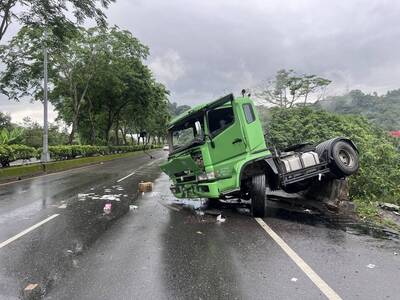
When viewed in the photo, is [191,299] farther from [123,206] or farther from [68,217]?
[123,206]

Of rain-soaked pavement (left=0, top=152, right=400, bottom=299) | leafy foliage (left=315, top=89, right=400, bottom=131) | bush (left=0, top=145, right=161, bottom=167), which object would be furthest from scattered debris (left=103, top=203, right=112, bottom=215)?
leafy foliage (left=315, top=89, right=400, bottom=131)

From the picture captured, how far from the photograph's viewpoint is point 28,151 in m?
22.3

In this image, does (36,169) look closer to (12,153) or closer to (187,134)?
(12,153)

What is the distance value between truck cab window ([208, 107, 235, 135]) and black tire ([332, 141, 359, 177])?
2.93 metres

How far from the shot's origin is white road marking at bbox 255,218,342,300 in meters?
4.19

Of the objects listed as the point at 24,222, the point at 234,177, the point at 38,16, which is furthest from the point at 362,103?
the point at 24,222

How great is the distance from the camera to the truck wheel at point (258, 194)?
8336mm

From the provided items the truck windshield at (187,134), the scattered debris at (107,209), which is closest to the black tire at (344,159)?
the truck windshield at (187,134)

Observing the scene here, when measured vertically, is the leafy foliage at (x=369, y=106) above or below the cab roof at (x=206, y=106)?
above

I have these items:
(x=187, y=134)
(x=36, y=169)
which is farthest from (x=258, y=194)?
(x=36, y=169)

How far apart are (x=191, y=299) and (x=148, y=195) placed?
8312 mm

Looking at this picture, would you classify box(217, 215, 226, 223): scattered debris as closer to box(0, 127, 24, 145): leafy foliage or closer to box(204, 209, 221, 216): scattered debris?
box(204, 209, 221, 216): scattered debris

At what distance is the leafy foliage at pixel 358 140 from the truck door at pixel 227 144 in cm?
258

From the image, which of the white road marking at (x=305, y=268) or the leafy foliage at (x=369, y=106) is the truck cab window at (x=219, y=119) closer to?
the white road marking at (x=305, y=268)
